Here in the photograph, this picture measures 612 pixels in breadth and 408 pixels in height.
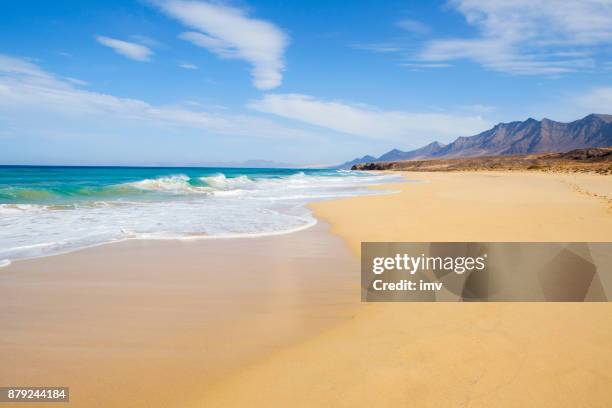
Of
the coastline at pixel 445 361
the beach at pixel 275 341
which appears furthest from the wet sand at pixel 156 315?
the coastline at pixel 445 361

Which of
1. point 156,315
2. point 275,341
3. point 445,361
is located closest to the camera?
point 445,361

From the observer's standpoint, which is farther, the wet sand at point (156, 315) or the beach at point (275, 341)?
the wet sand at point (156, 315)

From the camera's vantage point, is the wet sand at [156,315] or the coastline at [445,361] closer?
the coastline at [445,361]

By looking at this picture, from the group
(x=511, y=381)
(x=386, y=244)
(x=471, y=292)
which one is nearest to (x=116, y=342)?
(x=511, y=381)

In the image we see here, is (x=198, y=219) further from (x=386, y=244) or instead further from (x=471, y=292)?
(x=471, y=292)

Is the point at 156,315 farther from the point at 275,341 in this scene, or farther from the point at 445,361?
the point at 445,361

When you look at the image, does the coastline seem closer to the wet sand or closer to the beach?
the beach

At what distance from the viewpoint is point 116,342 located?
3.00m

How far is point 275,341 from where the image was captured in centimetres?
302

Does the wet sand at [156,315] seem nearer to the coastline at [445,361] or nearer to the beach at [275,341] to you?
the beach at [275,341]

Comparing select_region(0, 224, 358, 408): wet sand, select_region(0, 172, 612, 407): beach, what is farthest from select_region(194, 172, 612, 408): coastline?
select_region(0, 224, 358, 408): wet sand

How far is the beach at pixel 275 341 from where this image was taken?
227 centimetres

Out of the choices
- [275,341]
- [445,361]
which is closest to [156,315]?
[275,341]

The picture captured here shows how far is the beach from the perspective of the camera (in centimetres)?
227
